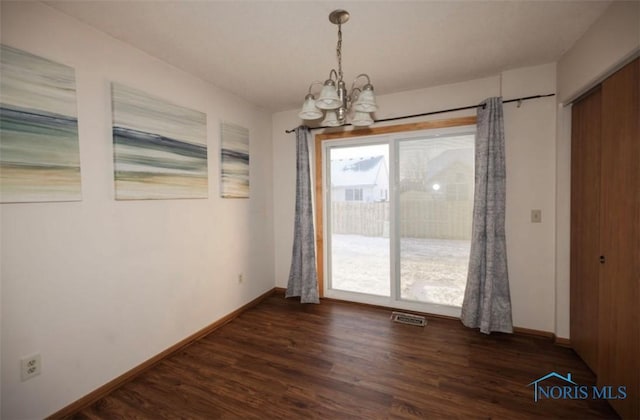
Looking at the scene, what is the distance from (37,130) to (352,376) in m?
2.60

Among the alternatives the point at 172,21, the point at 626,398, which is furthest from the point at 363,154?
the point at 626,398

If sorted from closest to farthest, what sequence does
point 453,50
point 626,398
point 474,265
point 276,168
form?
point 626,398 → point 453,50 → point 474,265 → point 276,168

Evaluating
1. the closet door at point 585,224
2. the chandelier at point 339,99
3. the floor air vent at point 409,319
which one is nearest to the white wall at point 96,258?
the chandelier at point 339,99

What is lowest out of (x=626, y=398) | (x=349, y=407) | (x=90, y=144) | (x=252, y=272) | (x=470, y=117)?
(x=349, y=407)

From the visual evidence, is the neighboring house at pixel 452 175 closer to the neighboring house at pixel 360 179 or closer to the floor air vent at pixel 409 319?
the neighboring house at pixel 360 179

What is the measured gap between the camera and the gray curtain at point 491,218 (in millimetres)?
2529

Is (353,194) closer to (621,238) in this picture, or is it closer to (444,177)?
(444,177)

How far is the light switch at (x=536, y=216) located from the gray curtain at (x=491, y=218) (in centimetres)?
28

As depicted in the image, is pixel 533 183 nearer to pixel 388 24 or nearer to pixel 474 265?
pixel 474 265

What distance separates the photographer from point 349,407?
1.73 m

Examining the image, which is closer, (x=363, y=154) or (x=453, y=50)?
(x=453, y=50)

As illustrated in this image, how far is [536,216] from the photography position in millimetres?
2525

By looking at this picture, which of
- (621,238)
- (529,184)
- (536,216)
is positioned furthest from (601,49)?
(536,216)

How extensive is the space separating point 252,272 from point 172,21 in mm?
2619
